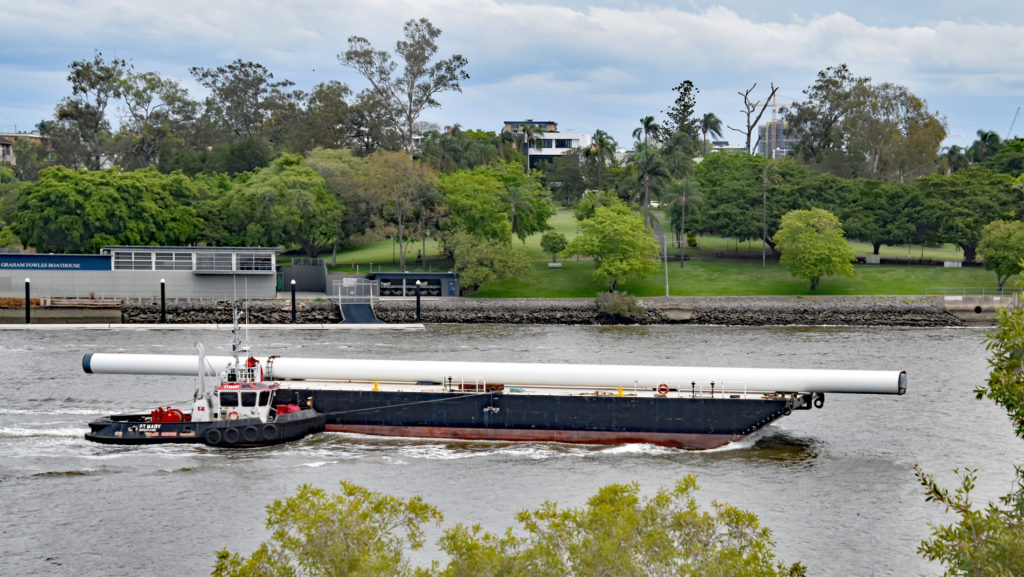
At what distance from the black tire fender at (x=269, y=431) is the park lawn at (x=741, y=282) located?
5420cm

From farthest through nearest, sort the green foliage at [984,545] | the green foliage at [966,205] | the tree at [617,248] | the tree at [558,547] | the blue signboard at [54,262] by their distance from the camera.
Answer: the green foliage at [966,205], the tree at [617,248], the blue signboard at [54,262], the tree at [558,547], the green foliage at [984,545]

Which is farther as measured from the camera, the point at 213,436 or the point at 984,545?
the point at 213,436

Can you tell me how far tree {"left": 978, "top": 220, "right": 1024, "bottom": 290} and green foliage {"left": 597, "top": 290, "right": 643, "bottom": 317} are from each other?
34131 millimetres

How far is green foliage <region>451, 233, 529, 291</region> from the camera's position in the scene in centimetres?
9850

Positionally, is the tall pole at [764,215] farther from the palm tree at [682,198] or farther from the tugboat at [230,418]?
the tugboat at [230,418]

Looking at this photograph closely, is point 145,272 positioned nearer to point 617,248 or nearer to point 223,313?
point 223,313

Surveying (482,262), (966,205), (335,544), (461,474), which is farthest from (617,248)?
(335,544)

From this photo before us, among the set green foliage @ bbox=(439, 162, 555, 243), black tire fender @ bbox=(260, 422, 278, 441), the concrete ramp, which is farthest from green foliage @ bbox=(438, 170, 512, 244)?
black tire fender @ bbox=(260, 422, 278, 441)

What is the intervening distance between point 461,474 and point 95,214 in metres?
73.4

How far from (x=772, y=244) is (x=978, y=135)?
92143 mm

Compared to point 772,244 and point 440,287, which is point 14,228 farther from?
point 772,244

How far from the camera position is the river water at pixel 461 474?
33.6m

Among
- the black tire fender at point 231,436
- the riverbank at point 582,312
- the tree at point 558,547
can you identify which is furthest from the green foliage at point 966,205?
the tree at point 558,547

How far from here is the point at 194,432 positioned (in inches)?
1810
